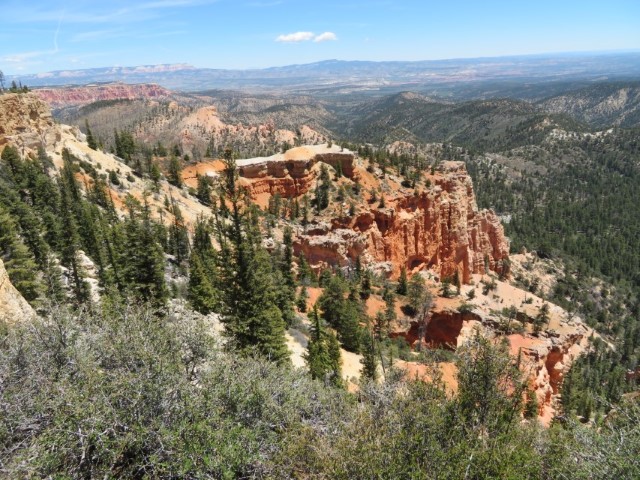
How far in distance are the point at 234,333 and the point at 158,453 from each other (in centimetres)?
1578

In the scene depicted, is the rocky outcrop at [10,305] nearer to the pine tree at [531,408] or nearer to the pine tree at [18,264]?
the pine tree at [18,264]

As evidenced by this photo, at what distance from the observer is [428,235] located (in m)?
81.7

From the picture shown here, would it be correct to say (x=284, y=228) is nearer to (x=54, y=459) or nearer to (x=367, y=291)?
(x=367, y=291)

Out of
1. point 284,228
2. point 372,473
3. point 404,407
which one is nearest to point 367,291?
point 284,228

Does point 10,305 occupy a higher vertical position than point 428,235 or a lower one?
higher

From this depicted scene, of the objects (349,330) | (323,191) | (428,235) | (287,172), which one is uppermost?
(287,172)

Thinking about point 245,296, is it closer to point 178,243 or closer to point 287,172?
point 178,243

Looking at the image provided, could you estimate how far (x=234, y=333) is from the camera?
91.4 ft

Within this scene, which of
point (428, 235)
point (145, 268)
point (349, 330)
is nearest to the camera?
point (145, 268)

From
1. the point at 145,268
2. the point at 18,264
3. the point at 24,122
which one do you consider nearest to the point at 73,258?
the point at 18,264

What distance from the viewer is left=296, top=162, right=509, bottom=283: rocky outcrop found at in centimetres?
7006

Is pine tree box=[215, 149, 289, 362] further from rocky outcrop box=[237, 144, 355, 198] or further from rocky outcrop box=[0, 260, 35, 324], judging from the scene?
rocky outcrop box=[237, 144, 355, 198]

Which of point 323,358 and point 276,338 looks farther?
point 323,358

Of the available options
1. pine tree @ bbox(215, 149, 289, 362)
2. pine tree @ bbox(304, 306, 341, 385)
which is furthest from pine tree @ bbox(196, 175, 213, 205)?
pine tree @ bbox(215, 149, 289, 362)
